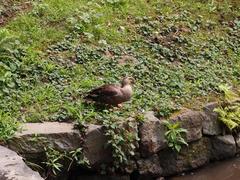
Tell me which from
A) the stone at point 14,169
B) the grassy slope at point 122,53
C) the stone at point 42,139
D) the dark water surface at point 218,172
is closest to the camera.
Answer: the stone at point 14,169

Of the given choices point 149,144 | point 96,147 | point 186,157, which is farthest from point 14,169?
point 186,157

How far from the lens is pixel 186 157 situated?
7.75 m

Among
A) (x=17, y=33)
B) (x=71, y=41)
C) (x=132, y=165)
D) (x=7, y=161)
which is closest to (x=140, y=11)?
(x=71, y=41)

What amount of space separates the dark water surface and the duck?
1.38 m

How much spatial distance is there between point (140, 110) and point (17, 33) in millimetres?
2805

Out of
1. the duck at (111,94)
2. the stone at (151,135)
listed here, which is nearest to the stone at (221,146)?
the stone at (151,135)

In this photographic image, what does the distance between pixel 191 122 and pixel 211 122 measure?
0.44 meters

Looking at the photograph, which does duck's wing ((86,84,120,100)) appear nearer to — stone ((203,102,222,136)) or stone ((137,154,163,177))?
stone ((137,154,163,177))

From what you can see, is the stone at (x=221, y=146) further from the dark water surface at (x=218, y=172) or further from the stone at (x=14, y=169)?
the stone at (x=14, y=169)

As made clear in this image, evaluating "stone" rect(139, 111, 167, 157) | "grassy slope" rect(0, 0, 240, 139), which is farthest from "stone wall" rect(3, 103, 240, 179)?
"grassy slope" rect(0, 0, 240, 139)

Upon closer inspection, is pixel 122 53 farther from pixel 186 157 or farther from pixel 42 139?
pixel 42 139

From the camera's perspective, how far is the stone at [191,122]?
25.2ft

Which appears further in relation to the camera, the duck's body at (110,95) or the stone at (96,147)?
the duck's body at (110,95)

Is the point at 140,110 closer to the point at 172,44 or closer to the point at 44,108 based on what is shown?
the point at 44,108
